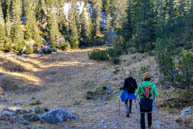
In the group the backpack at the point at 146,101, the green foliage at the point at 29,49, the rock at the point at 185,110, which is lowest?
the rock at the point at 185,110

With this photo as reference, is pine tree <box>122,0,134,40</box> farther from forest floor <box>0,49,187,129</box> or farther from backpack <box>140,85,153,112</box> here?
backpack <box>140,85,153,112</box>

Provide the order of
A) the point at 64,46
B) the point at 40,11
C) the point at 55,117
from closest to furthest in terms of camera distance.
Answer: the point at 55,117 → the point at 64,46 → the point at 40,11

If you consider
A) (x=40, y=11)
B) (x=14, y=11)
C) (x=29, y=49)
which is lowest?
(x=29, y=49)

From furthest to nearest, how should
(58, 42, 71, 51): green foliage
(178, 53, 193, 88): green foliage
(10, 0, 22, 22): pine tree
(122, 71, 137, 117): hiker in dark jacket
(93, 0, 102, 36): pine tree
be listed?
(93, 0, 102, 36): pine tree → (58, 42, 71, 51): green foliage → (10, 0, 22, 22): pine tree → (178, 53, 193, 88): green foliage → (122, 71, 137, 117): hiker in dark jacket

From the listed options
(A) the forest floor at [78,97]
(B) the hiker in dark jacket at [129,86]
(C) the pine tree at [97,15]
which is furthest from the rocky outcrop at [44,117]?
(C) the pine tree at [97,15]

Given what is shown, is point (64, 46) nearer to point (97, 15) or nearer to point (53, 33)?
point (53, 33)

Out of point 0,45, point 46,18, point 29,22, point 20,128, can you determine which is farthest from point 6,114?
point 46,18

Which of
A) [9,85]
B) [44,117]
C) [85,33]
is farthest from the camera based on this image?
[85,33]

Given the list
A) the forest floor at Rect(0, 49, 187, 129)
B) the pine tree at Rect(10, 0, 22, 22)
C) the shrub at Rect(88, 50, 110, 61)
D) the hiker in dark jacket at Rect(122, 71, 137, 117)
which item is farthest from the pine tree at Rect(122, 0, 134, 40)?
the pine tree at Rect(10, 0, 22, 22)

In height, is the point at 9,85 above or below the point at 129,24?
below

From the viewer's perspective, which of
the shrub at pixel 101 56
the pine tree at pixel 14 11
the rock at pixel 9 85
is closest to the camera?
the rock at pixel 9 85

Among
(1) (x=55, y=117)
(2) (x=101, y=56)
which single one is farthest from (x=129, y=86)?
(2) (x=101, y=56)

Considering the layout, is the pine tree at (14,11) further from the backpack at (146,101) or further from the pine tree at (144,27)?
the backpack at (146,101)

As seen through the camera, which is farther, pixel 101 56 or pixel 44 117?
pixel 101 56
